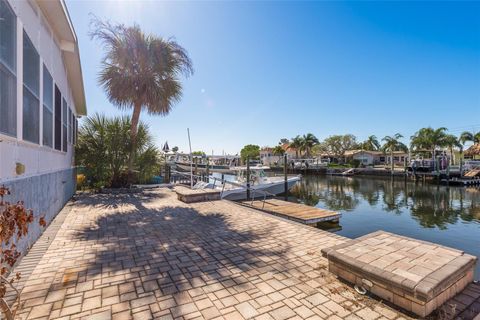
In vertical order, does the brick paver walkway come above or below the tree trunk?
below

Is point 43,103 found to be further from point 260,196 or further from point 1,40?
point 260,196

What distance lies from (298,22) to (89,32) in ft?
32.3

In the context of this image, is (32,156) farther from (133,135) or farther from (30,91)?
(133,135)

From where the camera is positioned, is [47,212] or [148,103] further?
[148,103]

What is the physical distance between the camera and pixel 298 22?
41.2 ft

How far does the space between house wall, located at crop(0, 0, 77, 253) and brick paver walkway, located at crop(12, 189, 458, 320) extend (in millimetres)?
822

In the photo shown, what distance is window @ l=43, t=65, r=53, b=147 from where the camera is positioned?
543cm

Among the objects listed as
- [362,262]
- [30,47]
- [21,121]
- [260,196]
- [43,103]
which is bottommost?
[260,196]

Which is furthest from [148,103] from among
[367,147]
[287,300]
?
[367,147]

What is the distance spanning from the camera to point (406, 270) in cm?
292

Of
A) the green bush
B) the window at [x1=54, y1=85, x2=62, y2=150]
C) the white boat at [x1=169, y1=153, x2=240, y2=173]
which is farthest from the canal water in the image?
the window at [x1=54, y1=85, x2=62, y2=150]

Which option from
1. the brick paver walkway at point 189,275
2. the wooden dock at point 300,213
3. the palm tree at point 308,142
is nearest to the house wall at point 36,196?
the brick paver walkway at point 189,275

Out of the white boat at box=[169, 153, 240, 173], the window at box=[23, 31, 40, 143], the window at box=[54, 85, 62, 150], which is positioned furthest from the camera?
the white boat at box=[169, 153, 240, 173]

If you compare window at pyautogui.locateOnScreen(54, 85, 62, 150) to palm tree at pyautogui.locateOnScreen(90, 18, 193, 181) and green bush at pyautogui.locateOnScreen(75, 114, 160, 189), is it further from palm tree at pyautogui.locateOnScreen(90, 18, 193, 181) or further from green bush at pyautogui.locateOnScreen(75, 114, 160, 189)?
palm tree at pyautogui.locateOnScreen(90, 18, 193, 181)
